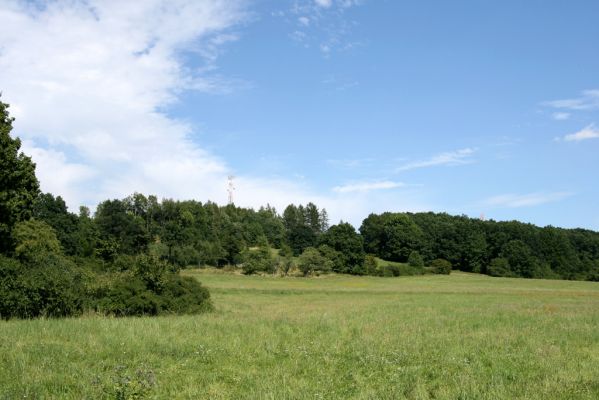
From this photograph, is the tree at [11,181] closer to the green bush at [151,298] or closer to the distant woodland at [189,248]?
the distant woodland at [189,248]

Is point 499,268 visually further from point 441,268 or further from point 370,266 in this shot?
point 370,266

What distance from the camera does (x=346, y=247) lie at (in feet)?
370

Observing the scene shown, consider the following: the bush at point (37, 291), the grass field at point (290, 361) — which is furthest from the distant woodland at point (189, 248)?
the grass field at point (290, 361)

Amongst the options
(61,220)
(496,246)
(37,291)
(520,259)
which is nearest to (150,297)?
(37,291)

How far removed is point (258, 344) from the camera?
1458 cm

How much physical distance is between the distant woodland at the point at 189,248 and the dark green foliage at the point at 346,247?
0.80ft

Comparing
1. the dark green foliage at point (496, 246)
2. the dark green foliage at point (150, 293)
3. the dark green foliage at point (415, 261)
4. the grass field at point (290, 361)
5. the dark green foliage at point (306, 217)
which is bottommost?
the grass field at point (290, 361)

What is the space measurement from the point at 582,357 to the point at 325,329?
8.45 m

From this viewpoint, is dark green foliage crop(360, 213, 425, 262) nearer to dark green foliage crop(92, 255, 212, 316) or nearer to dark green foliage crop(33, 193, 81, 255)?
dark green foliage crop(33, 193, 81, 255)

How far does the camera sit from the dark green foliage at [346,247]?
355 ft

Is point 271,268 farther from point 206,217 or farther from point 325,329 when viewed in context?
point 325,329

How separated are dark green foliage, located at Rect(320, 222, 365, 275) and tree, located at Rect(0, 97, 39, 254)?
81593mm

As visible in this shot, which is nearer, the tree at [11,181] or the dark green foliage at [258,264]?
the tree at [11,181]

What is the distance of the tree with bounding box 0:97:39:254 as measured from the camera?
1097 inches
